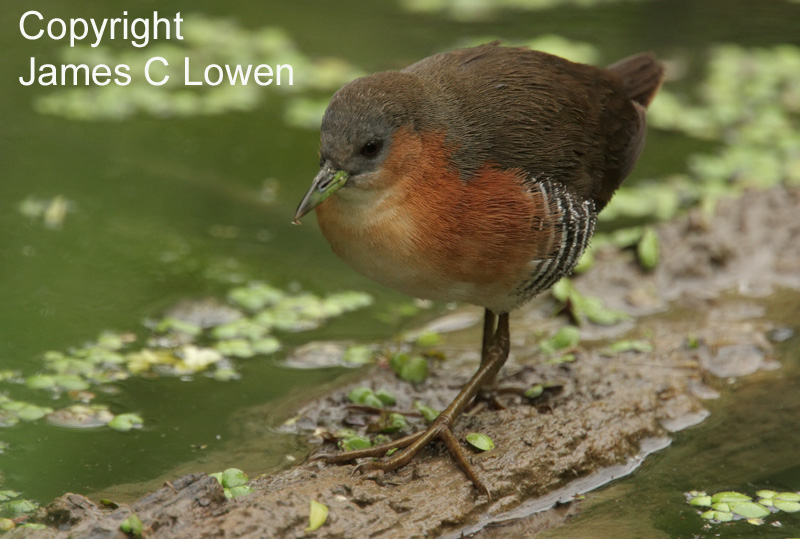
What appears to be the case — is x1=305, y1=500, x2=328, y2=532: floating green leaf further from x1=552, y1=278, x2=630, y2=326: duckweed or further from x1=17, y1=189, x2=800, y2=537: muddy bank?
x1=552, y1=278, x2=630, y2=326: duckweed

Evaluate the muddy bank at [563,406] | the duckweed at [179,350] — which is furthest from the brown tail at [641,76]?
the duckweed at [179,350]

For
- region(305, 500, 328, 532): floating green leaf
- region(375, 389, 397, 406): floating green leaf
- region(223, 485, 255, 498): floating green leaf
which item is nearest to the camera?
region(305, 500, 328, 532): floating green leaf

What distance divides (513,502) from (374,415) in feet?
2.51

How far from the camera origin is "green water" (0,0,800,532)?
4098mm

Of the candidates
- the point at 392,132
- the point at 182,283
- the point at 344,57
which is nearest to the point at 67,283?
the point at 182,283

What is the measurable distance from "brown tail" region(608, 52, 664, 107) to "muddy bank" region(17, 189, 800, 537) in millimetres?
1074

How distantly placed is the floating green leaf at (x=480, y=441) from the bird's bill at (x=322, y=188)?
100 cm

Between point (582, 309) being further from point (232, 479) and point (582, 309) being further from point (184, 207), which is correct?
point (184, 207)

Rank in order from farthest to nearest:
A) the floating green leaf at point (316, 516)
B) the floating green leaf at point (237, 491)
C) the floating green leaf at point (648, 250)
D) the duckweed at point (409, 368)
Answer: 1. the floating green leaf at point (648, 250)
2. the duckweed at point (409, 368)
3. the floating green leaf at point (237, 491)
4. the floating green leaf at point (316, 516)

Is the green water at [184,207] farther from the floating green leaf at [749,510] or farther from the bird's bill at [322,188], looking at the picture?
the bird's bill at [322,188]

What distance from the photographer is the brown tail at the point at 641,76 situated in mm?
4676

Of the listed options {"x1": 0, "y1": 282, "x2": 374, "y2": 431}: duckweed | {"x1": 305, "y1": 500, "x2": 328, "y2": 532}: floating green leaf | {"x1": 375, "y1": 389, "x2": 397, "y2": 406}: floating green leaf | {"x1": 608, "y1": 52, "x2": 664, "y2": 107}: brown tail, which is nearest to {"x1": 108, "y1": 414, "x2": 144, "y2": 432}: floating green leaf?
{"x1": 0, "y1": 282, "x2": 374, "y2": 431}: duckweed

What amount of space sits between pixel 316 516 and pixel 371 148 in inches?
49.7

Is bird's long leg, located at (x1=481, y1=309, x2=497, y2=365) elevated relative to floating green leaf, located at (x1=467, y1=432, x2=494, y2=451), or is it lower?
elevated
